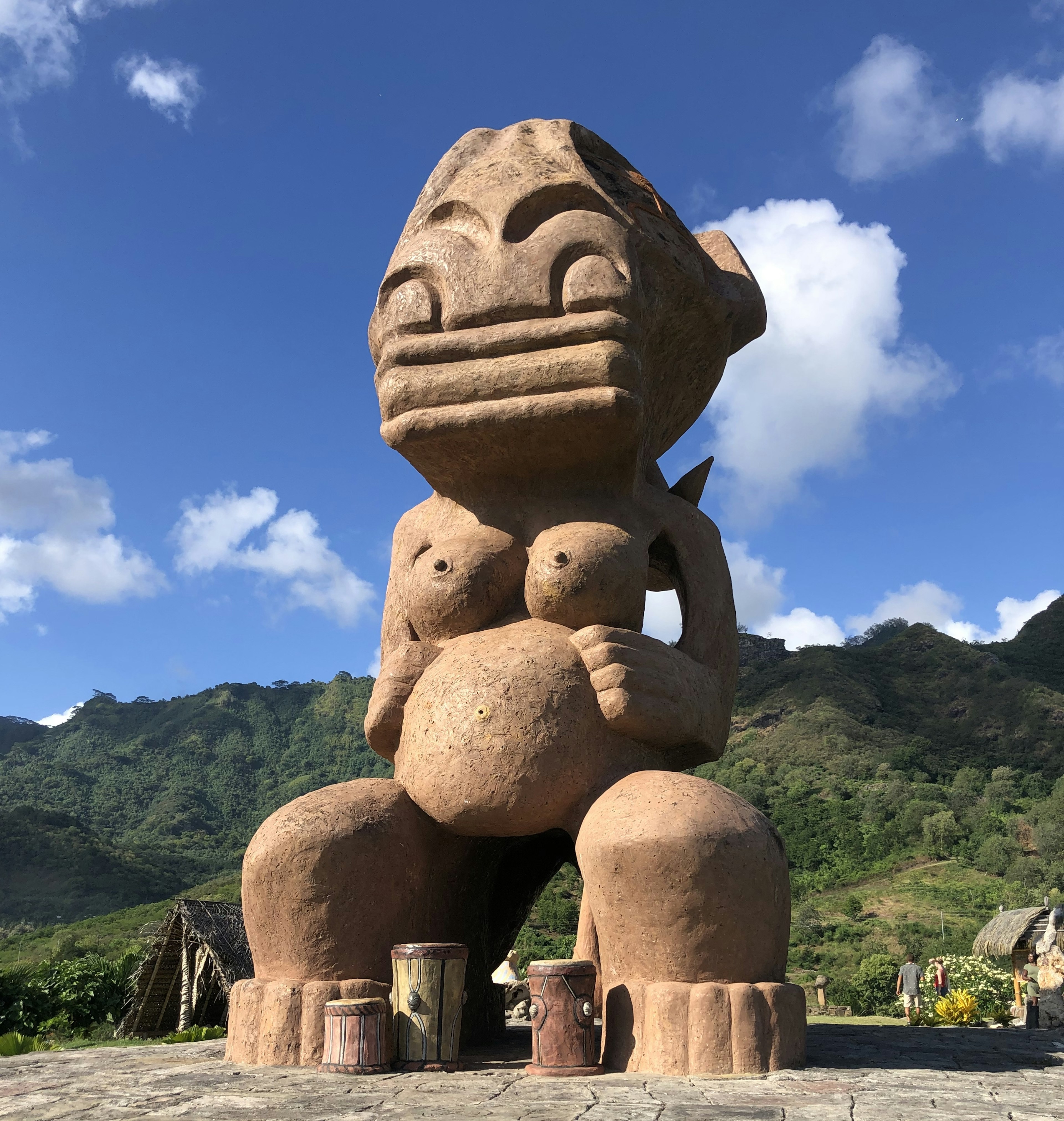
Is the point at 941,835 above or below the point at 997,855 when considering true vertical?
above

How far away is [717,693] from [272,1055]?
114 inches

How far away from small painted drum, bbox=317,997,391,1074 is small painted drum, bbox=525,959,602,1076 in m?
0.66

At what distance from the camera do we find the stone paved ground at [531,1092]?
3.61 metres

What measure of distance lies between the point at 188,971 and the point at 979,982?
9827 millimetres

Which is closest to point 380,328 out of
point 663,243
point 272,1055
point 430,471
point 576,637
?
point 430,471

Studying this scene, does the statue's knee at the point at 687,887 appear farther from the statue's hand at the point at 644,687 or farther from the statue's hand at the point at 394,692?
the statue's hand at the point at 394,692

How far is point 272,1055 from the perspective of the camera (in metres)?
4.93

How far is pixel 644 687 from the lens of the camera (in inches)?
212

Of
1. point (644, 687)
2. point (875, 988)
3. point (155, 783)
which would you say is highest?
point (155, 783)

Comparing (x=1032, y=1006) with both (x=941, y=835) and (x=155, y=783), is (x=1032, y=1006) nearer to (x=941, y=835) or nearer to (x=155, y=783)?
(x=941, y=835)

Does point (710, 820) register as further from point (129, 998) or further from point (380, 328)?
point (129, 998)

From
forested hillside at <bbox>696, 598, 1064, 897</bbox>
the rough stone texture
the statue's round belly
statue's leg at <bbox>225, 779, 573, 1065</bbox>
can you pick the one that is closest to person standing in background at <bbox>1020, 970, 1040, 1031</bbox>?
the rough stone texture

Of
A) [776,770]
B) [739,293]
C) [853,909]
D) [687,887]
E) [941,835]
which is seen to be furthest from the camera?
[776,770]

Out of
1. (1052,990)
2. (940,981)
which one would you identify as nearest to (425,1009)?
(1052,990)
